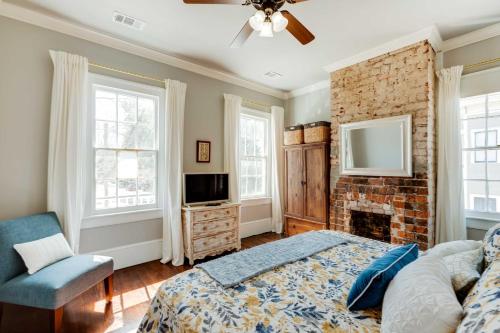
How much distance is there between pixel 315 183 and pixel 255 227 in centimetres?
150

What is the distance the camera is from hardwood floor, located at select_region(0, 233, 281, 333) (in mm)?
1931

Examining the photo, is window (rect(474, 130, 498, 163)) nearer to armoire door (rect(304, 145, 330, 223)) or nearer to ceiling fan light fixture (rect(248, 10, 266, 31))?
armoire door (rect(304, 145, 330, 223))

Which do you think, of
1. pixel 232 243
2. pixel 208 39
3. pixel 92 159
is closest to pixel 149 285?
pixel 232 243

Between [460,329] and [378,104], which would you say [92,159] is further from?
[378,104]

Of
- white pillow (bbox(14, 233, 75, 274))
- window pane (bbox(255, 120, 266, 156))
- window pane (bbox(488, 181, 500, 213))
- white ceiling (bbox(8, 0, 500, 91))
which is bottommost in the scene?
white pillow (bbox(14, 233, 75, 274))

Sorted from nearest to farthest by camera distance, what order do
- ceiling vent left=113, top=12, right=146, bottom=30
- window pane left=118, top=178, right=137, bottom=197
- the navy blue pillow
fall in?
the navy blue pillow
ceiling vent left=113, top=12, right=146, bottom=30
window pane left=118, top=178, right=137, bottom=197

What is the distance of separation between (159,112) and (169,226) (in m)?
1.62

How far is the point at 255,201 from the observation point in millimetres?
4664

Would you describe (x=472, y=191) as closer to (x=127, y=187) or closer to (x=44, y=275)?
(x=127, y=187)

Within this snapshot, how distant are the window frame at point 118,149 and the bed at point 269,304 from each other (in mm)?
2030

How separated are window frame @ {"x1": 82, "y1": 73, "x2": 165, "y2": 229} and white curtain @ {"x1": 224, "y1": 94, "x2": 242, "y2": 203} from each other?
3.57 feet

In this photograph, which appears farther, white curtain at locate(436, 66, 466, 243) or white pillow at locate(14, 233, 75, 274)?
white curtain at locate(436, 66, 466, 243)

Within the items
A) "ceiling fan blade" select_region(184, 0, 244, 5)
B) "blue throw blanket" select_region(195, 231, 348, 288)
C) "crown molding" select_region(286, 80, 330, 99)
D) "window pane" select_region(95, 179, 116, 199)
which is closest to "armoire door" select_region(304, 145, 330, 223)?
"crown molding" select_region(286, 80, 330, 99)

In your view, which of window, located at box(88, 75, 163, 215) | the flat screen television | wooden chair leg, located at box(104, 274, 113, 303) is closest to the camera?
wooden chair leg, located at box(104, 274, 113, 303)
